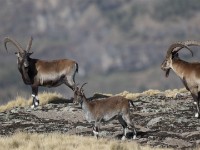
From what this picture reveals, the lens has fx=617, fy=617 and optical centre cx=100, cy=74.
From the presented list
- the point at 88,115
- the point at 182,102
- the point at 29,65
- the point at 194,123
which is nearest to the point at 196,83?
the point at 194,123

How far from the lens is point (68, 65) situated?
30.5 m

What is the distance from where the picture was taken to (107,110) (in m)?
22.6

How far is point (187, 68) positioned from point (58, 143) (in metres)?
9.44

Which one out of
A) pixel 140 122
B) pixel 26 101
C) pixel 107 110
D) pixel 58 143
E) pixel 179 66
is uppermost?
pixel 179 66

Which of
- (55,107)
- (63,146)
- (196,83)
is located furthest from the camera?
(55,107)

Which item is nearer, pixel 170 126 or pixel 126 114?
pixel 126 114

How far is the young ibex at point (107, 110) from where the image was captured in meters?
22.5

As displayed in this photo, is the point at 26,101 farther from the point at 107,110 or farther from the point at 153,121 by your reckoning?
the point at 107,110

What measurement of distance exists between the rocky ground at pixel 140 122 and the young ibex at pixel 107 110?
72 centimetres

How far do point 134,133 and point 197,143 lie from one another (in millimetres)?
2503

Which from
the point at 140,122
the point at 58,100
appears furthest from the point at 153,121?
the point at 58,100

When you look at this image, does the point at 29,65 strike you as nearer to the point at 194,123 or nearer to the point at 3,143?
the point at 194,123

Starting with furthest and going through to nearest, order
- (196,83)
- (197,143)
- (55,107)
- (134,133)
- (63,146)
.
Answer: (55,107) < (196,83) < (134,133) < (197,143) < (63,146)

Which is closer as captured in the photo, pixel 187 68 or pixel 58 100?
pixel 187 68
